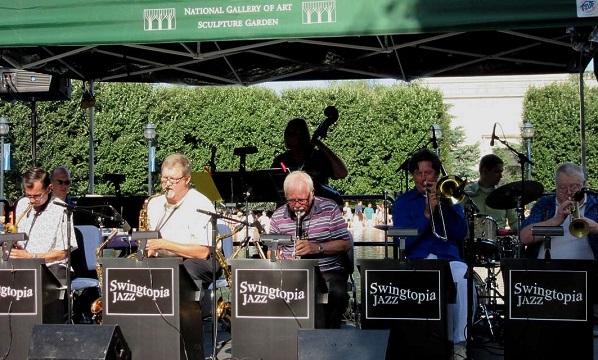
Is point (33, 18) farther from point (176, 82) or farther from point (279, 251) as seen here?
point (176, 82)

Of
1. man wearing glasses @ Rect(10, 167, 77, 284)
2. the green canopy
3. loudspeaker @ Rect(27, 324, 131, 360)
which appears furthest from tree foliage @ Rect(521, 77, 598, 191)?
loudspeaker @ Rect(27, 324, 131, 360)

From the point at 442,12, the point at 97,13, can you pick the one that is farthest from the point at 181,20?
the point at 442,12

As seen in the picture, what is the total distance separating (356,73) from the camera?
8727 millimetres

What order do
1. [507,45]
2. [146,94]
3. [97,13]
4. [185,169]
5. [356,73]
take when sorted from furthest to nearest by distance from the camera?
1. [146,94]
2. [356,73]
3. [507,45]
4. [185,169]
5. [97,13]

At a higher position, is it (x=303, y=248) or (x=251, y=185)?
(x=251, y=185)

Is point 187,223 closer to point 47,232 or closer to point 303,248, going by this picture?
point 303,248

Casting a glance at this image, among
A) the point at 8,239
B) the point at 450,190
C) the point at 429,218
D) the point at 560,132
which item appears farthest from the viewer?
the point at 560,132

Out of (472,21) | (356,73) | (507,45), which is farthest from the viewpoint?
(356,73)

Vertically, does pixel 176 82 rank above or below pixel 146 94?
below

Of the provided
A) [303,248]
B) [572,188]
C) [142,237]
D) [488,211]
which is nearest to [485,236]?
[488,211]

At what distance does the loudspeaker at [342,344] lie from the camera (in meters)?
4.70

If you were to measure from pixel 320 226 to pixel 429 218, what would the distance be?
0.81 metres

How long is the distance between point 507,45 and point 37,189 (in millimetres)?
4441

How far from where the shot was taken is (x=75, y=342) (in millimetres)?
5051
